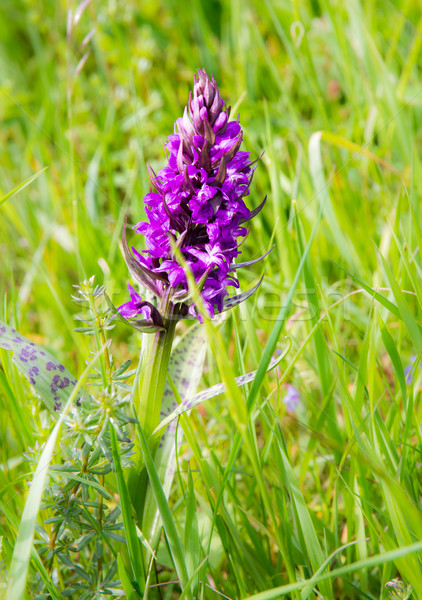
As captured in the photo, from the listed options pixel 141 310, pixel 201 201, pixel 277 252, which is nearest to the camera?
pixel 201 201


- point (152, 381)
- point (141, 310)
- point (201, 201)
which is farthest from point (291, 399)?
point (201, 201)

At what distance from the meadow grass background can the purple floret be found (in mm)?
261

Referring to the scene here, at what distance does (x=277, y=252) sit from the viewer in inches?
104

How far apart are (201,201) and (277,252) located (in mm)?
1456

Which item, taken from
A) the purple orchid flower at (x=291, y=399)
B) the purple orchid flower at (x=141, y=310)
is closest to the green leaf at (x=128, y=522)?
the purple orchid flower at (x=141, y=310)

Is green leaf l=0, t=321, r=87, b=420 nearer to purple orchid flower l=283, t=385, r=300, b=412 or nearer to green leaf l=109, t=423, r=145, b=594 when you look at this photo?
green leaf l=109, t=423, r=145, b=594

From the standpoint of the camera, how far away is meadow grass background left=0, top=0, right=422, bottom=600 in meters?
1.31

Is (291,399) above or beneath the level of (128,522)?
beneath

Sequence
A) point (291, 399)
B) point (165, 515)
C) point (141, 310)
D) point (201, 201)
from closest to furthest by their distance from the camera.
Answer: point (165, 515) < point (201, 201) < point (141, 310) < point (291, 399)

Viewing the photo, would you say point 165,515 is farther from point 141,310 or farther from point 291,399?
point 291,399

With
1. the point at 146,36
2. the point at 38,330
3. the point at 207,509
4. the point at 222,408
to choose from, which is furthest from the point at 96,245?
the point at 146,36

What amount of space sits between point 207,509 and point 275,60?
Result: 3670 millimetres

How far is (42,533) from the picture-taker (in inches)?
49.3

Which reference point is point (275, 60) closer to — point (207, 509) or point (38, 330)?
point (38, 330)
